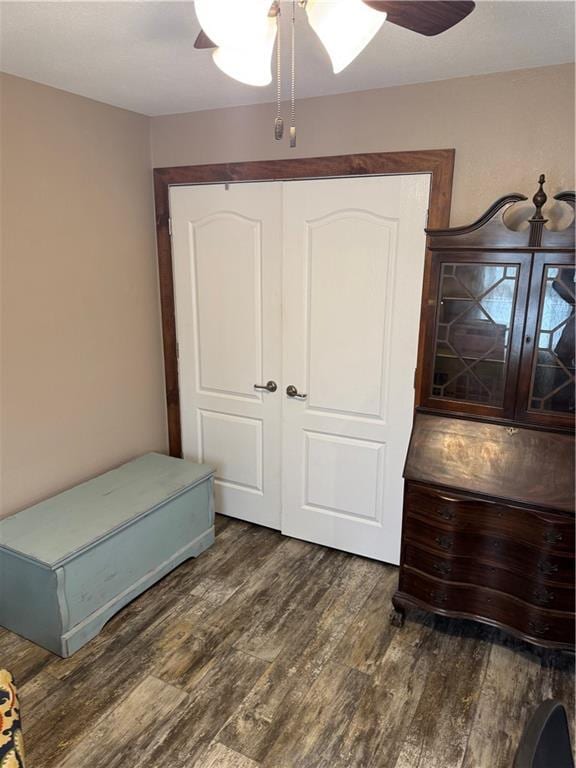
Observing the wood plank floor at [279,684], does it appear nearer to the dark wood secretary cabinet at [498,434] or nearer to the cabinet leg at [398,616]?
the cabinet leg at [398,616]

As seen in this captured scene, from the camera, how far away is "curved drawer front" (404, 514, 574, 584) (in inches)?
76.7

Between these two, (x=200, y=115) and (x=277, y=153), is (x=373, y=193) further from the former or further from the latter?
(x=200, y=115)

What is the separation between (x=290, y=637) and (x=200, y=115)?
2673mm

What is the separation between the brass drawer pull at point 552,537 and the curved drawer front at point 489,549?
38 mm

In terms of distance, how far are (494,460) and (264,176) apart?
179cm

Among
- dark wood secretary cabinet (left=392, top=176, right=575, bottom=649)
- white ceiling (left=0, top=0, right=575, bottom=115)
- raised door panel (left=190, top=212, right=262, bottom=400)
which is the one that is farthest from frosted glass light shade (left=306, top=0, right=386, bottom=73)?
raised door panel (left=190, top=212, right=262, bottom=400)

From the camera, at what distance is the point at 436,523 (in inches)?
84.8

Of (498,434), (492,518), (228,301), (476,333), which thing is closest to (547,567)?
(492,518)

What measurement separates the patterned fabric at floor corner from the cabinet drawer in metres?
1.54

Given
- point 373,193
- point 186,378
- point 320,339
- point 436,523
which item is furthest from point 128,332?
point 436,523

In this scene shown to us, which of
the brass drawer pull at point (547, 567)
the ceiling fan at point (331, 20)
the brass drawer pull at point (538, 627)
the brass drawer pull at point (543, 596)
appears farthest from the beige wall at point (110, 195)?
the brass drawer pull at point (538, 627)

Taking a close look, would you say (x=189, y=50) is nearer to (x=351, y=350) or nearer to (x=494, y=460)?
(x=351, y=350)

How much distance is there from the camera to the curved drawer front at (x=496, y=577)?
6.47 feet

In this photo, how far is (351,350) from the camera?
8.80ft
